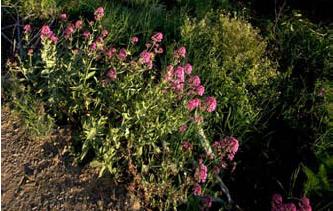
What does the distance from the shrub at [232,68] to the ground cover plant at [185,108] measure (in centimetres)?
1

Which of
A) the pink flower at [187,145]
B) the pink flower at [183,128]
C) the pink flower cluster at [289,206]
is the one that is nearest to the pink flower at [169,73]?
the pink flower at [183,128]

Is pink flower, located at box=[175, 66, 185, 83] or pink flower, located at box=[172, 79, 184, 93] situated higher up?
pink flower, located at box=[175, 66, 185, 83]

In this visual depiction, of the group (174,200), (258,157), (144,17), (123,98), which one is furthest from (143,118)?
(144,17)

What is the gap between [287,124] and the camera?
159 inches

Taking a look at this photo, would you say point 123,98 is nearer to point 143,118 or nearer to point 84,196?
point 143,118

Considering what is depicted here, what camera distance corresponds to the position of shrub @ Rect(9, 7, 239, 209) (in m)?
3.28

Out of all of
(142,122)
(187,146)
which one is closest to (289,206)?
(187,146)

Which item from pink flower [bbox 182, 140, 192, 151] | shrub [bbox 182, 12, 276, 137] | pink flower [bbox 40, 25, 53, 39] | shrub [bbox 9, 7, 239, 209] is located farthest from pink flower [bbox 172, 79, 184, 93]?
pink flower [bbox 40, 25, 53, 39]

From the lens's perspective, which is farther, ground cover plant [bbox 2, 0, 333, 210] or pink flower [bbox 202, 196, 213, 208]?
ground cover plant [bbox 2, 0, 333, 210]

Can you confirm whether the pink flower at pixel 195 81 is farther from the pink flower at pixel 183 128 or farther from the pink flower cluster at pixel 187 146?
the pink flower cluster at pixel 187 146

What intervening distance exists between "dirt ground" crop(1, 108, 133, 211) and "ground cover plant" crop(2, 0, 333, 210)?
0.20ft

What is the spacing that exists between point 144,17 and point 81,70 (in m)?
1.49

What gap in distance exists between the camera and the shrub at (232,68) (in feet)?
12.7

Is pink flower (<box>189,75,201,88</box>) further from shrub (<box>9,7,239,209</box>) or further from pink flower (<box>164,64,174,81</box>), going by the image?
pink flower (<box>164,64,174,81</box>)
